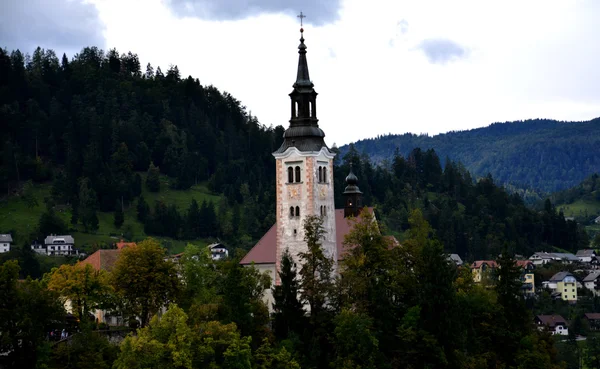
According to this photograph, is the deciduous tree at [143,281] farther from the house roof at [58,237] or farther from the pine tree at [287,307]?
the house roof at [58,237]

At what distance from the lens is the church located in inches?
3327

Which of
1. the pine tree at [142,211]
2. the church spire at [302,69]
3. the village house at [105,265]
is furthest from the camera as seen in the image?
the pine tree at [142,211]

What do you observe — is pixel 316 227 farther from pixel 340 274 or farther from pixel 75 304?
pixel 75 304

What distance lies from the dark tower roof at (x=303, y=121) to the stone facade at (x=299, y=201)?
0.75m

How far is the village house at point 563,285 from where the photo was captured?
630 feet

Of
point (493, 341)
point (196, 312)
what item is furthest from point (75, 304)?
point (493, 341)

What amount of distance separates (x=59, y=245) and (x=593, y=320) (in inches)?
3334

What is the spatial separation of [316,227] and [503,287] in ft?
58.6

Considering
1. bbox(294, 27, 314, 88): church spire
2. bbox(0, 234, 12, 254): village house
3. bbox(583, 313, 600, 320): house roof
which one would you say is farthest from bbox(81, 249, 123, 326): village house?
bbox(583, 313, 600, 320): house roof

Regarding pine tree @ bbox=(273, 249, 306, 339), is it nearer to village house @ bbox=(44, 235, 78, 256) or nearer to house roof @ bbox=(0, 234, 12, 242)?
village house @ bbox=(44, 235, 78, 256)

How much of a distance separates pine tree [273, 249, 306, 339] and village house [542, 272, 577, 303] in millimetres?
121625

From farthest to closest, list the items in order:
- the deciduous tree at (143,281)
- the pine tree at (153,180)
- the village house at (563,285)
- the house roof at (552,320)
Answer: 1. the pine tree at (153,180)
2. the village house at (563,285)
3. the house roof at (552,320)
4. the deciduous tree at (143,281)

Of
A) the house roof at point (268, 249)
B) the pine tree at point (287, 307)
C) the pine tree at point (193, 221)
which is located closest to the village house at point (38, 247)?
the pine tree at point (193, 221)

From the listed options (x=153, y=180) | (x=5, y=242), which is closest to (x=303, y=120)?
(x=5, y=242)
